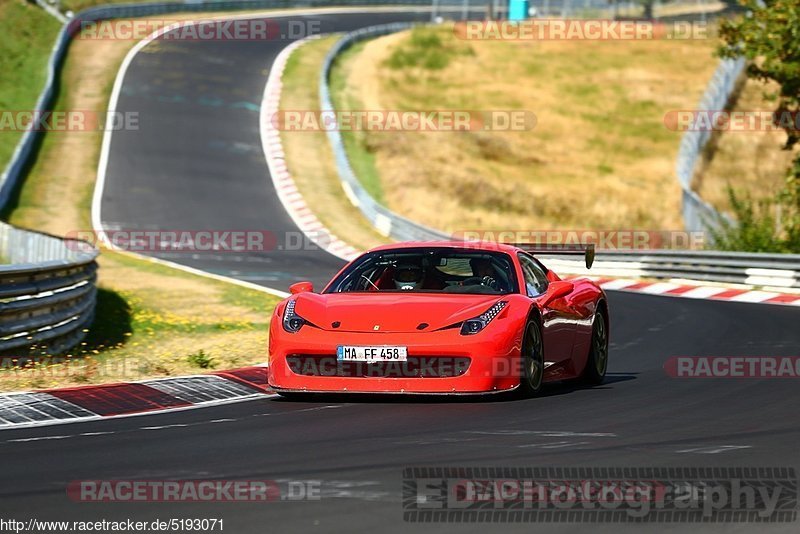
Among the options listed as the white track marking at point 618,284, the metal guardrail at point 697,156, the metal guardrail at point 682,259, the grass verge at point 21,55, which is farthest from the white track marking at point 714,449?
the grass verge at point 21,55

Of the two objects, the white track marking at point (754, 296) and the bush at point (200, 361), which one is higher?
the bush at point (200, 361)

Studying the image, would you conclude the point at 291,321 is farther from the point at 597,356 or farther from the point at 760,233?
the point at 760,233

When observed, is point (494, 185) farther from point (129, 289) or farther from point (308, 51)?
point (129, 289)

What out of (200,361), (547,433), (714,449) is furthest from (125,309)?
(714,449)

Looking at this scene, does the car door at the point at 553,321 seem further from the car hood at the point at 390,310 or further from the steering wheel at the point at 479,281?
the car hood at the point at 390,310

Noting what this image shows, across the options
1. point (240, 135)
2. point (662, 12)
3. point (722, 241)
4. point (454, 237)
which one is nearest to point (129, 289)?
point (454, 237)

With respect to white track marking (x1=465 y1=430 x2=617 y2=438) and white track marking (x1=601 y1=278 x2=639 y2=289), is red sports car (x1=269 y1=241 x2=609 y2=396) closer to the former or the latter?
white track marking (x1=465 y1=430 x2=617 y2=438)

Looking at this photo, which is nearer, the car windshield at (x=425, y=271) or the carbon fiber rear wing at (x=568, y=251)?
the carbon fiber rear wing at (x=568, y=251)

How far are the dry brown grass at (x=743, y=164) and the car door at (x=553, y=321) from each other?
34772 millimetres

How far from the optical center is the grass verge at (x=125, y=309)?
12891mm

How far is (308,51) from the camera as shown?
60.2 meters

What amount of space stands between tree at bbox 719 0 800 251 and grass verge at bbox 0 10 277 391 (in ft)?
39.1

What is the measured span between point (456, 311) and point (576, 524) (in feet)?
15.1

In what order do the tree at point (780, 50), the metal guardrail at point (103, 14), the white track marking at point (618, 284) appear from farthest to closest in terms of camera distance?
1. the metal guardrail at point (103, 14)
2. the tree at point (780, 50)
3. the white track marking at point (618, 284)
